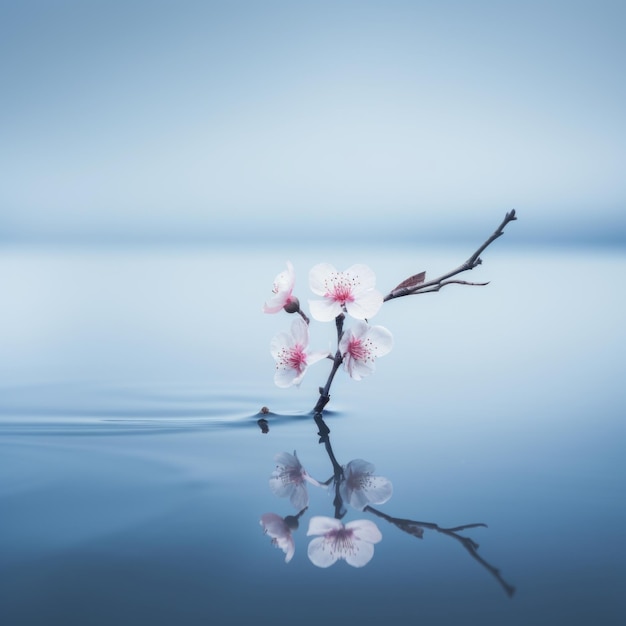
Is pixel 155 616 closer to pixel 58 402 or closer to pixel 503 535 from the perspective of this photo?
pixel 503 535

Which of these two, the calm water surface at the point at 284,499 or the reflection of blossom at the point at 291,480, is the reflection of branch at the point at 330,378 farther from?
the reflection of blossom at the point at 291,480

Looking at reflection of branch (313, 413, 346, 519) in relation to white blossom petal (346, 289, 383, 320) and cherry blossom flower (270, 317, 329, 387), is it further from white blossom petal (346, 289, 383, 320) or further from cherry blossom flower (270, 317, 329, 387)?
white blossom petal (346, 289, 383, 320)

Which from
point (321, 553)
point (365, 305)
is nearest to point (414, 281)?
point (365, 305)

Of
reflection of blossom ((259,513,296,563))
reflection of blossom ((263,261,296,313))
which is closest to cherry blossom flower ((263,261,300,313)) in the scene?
reflection of blossom ((263,261,296,313))

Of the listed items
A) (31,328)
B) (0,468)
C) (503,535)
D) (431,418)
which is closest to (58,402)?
(0,468)

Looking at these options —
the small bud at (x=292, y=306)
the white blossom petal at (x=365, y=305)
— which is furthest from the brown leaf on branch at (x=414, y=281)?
the small bud at (x=292, y=306)

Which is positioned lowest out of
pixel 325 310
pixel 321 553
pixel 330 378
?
pixel 321 553

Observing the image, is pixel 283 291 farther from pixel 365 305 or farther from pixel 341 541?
pixel 341 541
